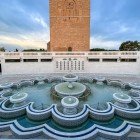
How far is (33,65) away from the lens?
878 inches

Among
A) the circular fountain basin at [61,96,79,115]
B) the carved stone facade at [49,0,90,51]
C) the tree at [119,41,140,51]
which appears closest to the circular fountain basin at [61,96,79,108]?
the circular fountain basin at [61,96,79,115]

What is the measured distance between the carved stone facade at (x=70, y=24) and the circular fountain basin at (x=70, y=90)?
712 inches

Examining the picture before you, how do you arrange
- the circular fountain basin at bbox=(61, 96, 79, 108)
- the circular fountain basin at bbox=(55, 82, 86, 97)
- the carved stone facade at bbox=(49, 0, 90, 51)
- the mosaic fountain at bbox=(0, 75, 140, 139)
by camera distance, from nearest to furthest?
1. the mosaic fountain at bbox=(0, 75, 140, 139)
2. the circular fountain basin at bbox=(61, 96, 79, 108)
3. the circular fountain basin at bbox=(55, 82, 86, 97)
4. the carved stone facade at bbox=(49, 0, 90, 51)

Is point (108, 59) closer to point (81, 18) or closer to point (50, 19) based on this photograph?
point (81, 18)

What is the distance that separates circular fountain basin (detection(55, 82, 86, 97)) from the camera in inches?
457

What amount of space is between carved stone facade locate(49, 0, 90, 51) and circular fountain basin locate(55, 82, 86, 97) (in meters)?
18.1

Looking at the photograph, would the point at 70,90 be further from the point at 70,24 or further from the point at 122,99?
the point at 70,24

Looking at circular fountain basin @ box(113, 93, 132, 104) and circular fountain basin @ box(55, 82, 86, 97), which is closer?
circular fountain basin @ box(113, 93, 132, 104)

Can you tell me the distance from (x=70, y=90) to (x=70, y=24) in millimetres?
20825

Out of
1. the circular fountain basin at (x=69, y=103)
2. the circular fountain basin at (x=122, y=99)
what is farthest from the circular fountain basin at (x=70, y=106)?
the circular fountain basin at (x=122, y=99)

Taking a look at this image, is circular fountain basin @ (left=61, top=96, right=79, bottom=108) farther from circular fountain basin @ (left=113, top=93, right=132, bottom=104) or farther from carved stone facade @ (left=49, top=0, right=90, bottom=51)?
carved stone facade @ (left=49, top=0, right=90, bottom=51)

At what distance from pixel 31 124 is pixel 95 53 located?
16265 millimetres

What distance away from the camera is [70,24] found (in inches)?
1191

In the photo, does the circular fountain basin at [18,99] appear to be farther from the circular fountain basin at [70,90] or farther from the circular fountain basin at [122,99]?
the circular fountain basin at [122,99]
